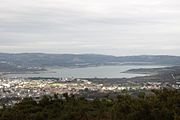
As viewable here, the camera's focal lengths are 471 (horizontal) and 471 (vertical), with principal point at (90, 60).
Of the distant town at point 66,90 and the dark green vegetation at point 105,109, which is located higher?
the dark green vegetation at point 105,109

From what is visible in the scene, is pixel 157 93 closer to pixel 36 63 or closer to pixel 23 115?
pixel 23 115

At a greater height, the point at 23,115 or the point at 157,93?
the point at 157,93

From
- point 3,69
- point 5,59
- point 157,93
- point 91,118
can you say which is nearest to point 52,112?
point 91,118

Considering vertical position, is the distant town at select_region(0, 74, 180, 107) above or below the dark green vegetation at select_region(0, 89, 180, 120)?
below

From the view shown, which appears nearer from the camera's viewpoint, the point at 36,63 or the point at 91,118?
the point at 91,118

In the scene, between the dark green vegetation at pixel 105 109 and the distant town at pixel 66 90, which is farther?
the distant town at pixel 66 90

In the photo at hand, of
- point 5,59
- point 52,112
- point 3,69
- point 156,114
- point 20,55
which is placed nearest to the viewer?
point 156,114

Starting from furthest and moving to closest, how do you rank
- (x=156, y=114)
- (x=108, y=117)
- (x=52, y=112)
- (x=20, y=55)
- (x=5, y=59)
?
1. (x=20, y=55)
2. (x=5, y=59)
3. (x=52, y=112)
4. (x=108, y=117)
5. (x=156, y=114)

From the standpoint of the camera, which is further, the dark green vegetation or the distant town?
the distant town
